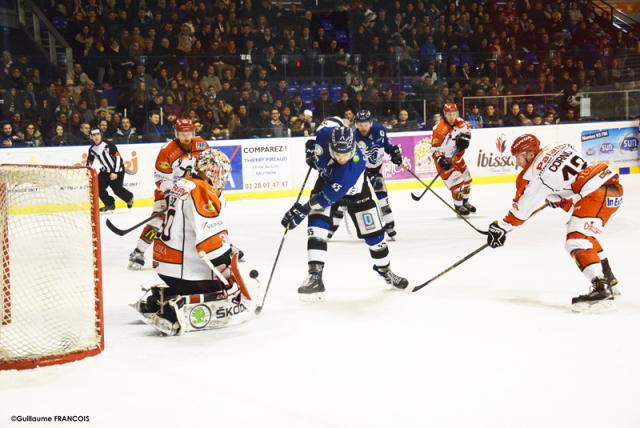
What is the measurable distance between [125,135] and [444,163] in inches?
182

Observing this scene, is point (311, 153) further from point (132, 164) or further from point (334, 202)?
point (132, 164)

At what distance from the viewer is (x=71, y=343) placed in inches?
161

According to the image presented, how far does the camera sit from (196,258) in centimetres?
451

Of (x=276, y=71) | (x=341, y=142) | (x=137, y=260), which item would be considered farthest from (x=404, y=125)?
(x=341, y=142)

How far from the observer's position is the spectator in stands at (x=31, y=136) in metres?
10.8

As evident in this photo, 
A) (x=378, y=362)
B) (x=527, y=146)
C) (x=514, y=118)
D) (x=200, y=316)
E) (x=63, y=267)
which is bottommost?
(x=378, y=362)

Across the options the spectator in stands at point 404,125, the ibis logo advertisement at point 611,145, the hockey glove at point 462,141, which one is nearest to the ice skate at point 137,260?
the hockey glove at point 462,141

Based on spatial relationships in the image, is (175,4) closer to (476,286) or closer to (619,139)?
(619,139)

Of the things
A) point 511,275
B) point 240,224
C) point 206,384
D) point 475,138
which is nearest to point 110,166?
point 240,224

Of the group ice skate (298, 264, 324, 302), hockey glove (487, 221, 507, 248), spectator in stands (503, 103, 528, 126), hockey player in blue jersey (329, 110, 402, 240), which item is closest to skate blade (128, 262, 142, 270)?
ice skate (298, 264, 324, 302)

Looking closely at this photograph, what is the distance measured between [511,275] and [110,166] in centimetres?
635

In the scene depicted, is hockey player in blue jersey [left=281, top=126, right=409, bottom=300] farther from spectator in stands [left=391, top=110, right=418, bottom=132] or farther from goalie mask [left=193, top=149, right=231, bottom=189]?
spectator in stands [left=391, top=110, right=418, bottom=132]

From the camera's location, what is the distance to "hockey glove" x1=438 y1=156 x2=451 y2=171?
952cm

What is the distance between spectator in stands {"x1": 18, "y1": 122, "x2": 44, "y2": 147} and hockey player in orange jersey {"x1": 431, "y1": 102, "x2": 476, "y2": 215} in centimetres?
523
